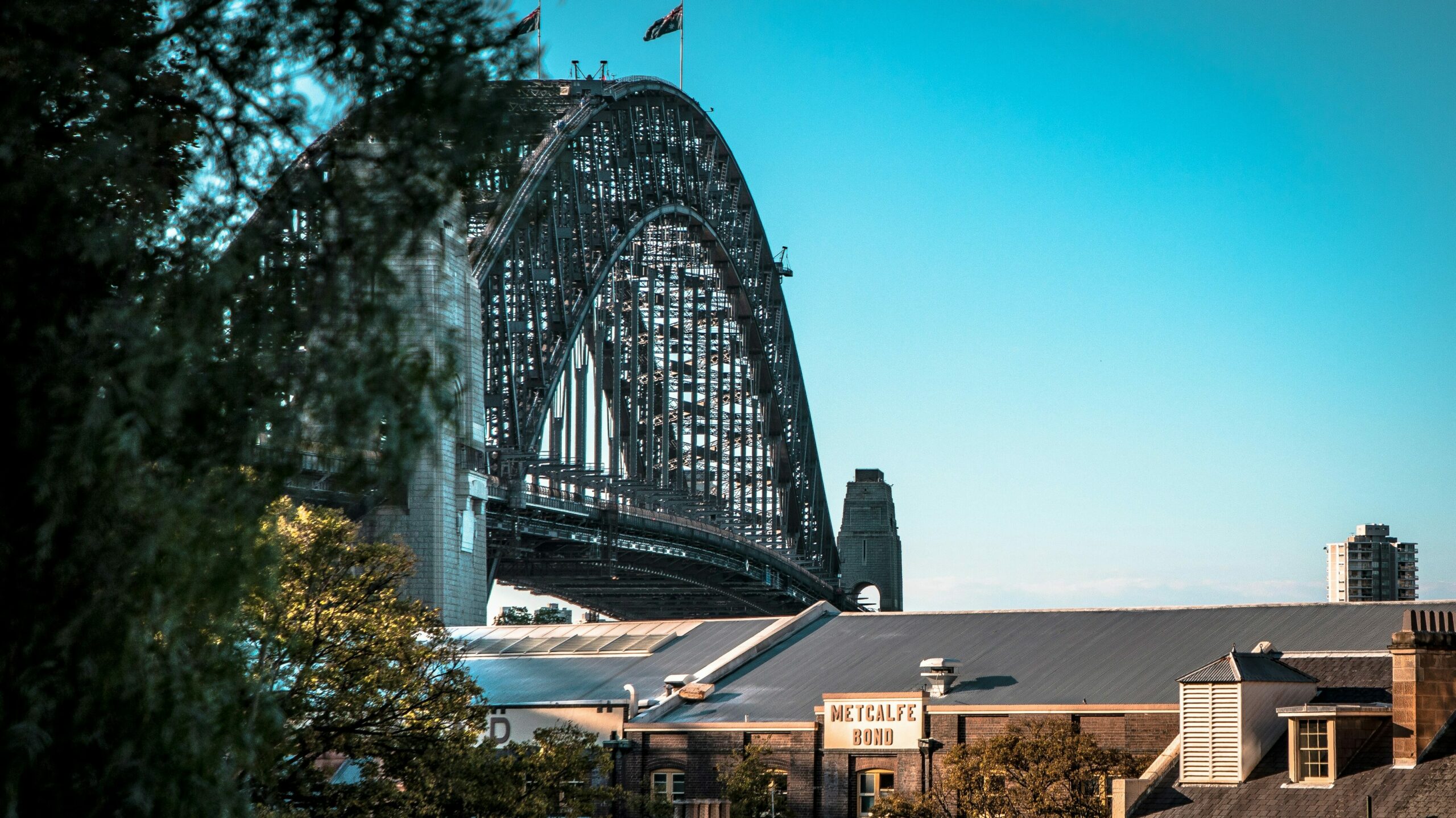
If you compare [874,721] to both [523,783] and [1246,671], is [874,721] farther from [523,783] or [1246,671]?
[523,783]

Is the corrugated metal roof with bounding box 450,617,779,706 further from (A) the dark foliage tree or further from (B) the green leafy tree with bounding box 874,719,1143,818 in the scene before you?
(A) the dark foliage tree

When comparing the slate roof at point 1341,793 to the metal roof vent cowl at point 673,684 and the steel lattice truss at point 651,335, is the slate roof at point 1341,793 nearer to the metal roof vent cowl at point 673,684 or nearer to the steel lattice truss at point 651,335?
the metal roof vent cowl at point 673,684

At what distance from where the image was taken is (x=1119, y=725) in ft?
150

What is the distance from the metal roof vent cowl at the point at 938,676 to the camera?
5016cm

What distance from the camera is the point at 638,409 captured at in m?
124

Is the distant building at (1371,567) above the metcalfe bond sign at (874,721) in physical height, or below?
above

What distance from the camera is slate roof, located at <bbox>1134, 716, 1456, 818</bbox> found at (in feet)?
114

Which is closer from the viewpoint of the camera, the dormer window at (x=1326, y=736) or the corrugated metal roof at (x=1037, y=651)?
the dormer window at (x=1326, y=736)

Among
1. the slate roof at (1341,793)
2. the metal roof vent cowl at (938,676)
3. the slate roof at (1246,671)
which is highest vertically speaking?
the slate roof at (1246,671)

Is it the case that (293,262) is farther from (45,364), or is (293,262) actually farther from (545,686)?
(545,686)

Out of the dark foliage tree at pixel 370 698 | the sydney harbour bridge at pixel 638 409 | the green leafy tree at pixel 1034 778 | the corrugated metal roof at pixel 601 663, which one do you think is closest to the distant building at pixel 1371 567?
the sydney harbour bridge at pixel 638 409

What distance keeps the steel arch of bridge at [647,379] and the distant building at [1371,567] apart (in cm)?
3416

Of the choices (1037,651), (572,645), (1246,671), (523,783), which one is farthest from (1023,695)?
(572,645)

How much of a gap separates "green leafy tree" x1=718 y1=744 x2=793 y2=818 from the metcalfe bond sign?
5.39 feet
